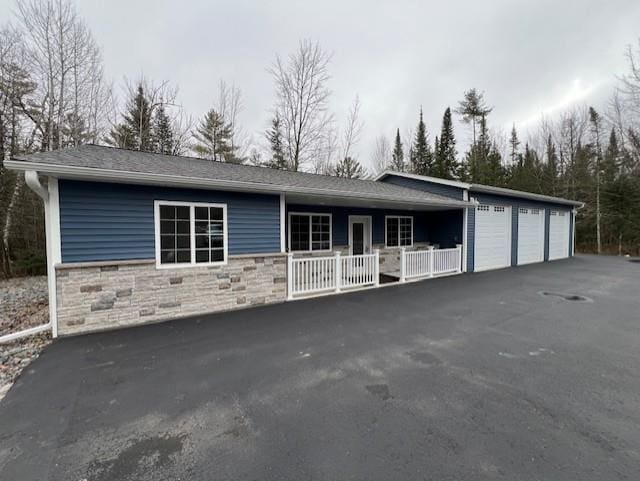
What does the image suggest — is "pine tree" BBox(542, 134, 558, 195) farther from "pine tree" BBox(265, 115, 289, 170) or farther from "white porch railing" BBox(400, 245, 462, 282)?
"pine tree" BBox(265, 115, 289, 170)

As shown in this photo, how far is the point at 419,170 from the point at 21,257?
2579 cm

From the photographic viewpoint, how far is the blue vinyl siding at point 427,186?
10590 mm

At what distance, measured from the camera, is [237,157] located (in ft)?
57.2

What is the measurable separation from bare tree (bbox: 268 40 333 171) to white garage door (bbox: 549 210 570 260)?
13.4m

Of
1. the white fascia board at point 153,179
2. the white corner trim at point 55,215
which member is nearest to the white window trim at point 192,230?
the white fascia board at point 153,179

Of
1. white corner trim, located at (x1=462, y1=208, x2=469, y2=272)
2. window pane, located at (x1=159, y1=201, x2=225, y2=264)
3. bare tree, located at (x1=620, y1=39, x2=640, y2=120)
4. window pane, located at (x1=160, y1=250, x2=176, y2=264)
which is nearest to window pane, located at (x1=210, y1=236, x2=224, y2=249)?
window pane, located at (x1=159, y1=201, x2=225, y2=264)

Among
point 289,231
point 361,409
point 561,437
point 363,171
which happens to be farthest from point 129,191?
point 363,171

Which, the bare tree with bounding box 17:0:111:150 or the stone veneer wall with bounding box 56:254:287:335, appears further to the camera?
the bare tree with bounding box 17:0:111:150

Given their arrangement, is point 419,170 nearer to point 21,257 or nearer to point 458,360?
point 458,360

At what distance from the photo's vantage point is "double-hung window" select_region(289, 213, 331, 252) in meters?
8.80

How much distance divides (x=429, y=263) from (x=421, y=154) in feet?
60.5

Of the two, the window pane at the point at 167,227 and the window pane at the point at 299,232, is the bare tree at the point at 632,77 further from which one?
the window pane at the point at 167,227

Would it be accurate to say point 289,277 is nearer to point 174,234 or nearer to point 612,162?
point 174,234

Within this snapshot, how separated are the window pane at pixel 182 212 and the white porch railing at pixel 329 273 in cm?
239
